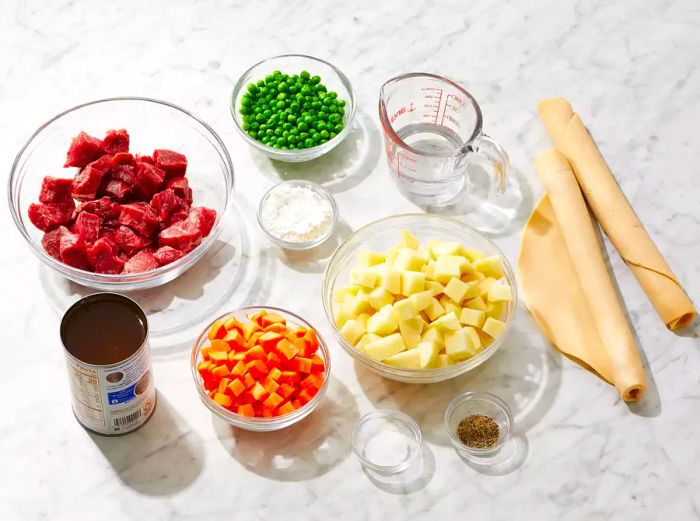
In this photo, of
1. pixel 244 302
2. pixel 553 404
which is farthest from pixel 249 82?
pixel 553 404

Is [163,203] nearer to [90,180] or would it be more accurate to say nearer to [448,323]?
[90,180]

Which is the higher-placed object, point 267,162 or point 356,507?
point 267,162

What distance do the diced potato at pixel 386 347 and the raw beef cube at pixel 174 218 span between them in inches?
25.3

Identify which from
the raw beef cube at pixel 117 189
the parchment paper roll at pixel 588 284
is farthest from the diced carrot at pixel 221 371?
the parchment paper roll at pixel 588 284

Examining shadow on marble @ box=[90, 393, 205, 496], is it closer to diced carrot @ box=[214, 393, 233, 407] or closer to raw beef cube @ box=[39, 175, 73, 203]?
diced carrot @ box=[214, 393, 233, 407]

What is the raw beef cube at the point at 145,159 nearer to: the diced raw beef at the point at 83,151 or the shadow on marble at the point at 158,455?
the diced raw beef at the point at 83,151

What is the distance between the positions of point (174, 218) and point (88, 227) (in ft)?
0.74

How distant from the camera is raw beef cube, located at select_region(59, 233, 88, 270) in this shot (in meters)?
2.55

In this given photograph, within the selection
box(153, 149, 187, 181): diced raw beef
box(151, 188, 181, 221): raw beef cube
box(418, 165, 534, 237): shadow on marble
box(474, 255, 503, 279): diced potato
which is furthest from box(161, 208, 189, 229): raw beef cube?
box(474, 255, 503, 279): diced potato

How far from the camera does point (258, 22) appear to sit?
3234mm

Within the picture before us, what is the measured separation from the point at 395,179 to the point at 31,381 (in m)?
1.14

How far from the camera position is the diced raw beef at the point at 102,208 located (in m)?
2.64

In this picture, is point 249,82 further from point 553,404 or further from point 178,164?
point 553,404

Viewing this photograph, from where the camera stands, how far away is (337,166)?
9.64 feet
